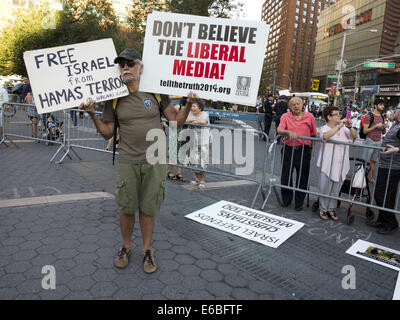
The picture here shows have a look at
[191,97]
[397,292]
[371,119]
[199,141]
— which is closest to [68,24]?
[199,141]

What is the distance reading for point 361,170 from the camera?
16.4 feet

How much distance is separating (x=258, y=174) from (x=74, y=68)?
5.33m

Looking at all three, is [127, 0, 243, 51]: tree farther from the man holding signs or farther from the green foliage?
the man holding signs

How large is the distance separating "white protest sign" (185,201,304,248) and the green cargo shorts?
1.54 m

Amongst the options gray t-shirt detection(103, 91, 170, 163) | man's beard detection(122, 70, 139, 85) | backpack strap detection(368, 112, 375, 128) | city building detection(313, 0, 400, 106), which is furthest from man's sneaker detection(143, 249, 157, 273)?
city building detection(313, 0, 400, 106)

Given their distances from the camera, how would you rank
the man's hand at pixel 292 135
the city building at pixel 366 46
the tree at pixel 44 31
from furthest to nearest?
the city building at pixel 366 46
the tree at pixel 44 31
the man's hand at pixel 292 135

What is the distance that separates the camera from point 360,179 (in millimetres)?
4977

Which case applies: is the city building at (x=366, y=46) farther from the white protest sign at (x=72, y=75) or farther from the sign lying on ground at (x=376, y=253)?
the white protest sign at (x=72, y=75)

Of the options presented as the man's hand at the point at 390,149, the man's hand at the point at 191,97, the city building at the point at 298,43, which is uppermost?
the city building at the point at 298,43

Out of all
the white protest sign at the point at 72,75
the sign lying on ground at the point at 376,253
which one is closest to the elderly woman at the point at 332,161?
the sign lying on ground at the point at 376,253

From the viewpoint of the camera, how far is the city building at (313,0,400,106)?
51469mm

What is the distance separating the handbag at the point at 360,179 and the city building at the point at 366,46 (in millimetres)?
40584

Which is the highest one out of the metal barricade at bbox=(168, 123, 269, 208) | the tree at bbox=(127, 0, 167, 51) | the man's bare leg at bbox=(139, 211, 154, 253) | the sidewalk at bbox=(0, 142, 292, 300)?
the tree at bbox=(127, 0, 167, 51)

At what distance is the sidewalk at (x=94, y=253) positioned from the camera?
2.83 m
